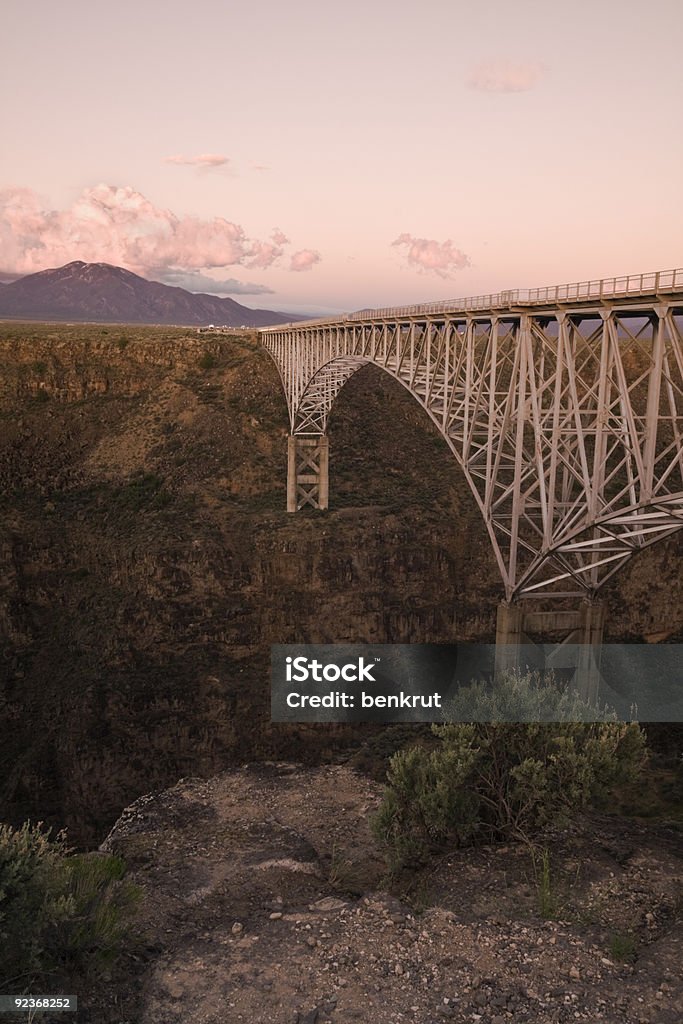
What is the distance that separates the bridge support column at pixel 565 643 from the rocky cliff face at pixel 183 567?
17.8 meters

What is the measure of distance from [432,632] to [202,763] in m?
16.7

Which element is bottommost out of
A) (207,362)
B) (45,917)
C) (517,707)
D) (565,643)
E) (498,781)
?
(45,917)

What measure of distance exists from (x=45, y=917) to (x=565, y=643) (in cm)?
1773

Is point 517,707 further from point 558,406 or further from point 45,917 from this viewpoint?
point 45,917

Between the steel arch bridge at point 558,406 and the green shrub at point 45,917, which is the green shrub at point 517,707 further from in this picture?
the green shrub at point 45,917

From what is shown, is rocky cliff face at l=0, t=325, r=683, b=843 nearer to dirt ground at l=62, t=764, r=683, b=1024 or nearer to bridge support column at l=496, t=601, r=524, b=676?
dirt ground at l=62, t=764, r=683, b=1024

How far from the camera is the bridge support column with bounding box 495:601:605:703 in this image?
24.9 meters

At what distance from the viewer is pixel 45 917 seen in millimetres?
13875

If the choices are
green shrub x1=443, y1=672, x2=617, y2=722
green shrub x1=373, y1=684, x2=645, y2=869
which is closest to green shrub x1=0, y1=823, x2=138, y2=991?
green shrub x1=373, y1=684, x2=645, y2=869

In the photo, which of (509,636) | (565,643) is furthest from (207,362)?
(565,643)

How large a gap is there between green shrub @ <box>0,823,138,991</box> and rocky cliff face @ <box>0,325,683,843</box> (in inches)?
866

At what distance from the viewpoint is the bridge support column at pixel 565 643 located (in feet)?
81.8

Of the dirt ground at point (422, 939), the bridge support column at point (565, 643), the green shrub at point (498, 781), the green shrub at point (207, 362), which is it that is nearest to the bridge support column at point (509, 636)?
the bridge support column at point (565, 643)

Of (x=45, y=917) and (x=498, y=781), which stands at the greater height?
(x=498, y=781)
